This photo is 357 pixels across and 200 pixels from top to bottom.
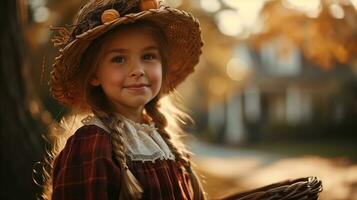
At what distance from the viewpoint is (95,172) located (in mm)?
2146

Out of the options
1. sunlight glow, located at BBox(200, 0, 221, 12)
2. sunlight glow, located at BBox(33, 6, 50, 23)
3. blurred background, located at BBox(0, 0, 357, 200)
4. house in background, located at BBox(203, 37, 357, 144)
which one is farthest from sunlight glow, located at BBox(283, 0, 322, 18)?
house in background, located at BBox(203, 37, 357, 144)

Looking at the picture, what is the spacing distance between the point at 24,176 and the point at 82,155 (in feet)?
8.31

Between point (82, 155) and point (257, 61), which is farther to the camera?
point (257, 61)

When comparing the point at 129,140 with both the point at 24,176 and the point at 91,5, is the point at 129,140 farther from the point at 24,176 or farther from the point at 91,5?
the point at 24,176

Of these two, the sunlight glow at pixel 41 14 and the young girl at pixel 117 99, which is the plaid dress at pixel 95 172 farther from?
the sunlight glow at pixel 41 14

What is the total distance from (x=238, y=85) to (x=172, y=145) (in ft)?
34.6

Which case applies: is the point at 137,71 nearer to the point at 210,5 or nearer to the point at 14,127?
the point at 14,127

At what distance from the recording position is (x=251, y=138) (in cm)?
2384

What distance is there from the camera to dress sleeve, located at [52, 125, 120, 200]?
2.14 m

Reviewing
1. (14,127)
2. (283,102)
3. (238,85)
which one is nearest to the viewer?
(14,127)

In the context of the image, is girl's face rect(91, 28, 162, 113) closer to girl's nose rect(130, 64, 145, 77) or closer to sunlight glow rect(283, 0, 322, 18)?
girl's nose rect(130, 64, 145, 77)

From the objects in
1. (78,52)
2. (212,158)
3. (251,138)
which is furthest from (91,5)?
(251,138)

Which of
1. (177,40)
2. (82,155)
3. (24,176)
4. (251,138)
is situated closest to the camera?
(82,155)

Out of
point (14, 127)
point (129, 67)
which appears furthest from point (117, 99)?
point (14, 127)
